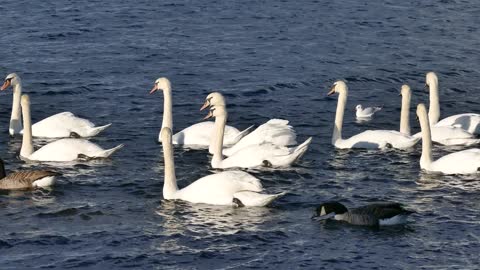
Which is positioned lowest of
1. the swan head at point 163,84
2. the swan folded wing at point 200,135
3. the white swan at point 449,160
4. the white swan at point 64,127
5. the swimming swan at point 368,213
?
the swimming swan at point 368,213

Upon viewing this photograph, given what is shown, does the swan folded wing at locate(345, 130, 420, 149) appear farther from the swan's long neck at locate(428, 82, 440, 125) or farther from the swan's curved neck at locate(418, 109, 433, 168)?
the swan's long neck at locate(428, 82, 440, 125)

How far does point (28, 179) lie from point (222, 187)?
3791 millimetres

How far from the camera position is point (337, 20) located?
39.8 m

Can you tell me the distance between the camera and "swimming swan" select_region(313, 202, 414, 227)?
67.8ft

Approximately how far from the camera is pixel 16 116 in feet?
93.2

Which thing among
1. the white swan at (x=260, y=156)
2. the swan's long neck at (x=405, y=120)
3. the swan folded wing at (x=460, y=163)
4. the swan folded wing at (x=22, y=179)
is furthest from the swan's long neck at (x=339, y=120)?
the swan folded wing at (x=22, y=179)

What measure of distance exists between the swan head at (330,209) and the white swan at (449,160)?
148 inches

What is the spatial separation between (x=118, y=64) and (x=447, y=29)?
10230 millimetres

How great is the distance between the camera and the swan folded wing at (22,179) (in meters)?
23.3

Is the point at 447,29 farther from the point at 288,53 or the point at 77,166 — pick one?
the point at 77,166

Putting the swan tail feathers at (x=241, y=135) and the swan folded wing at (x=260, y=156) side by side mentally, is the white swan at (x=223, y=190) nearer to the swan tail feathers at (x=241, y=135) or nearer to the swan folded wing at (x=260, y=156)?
the swan folded wing at (x=260, y=156)

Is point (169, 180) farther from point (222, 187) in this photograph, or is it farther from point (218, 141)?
point (218, 141)

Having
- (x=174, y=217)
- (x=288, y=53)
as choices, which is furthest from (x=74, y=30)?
(x=174, y=217)

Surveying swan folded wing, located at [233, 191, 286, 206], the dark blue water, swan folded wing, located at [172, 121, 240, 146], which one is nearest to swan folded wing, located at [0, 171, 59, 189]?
the dark blue water
